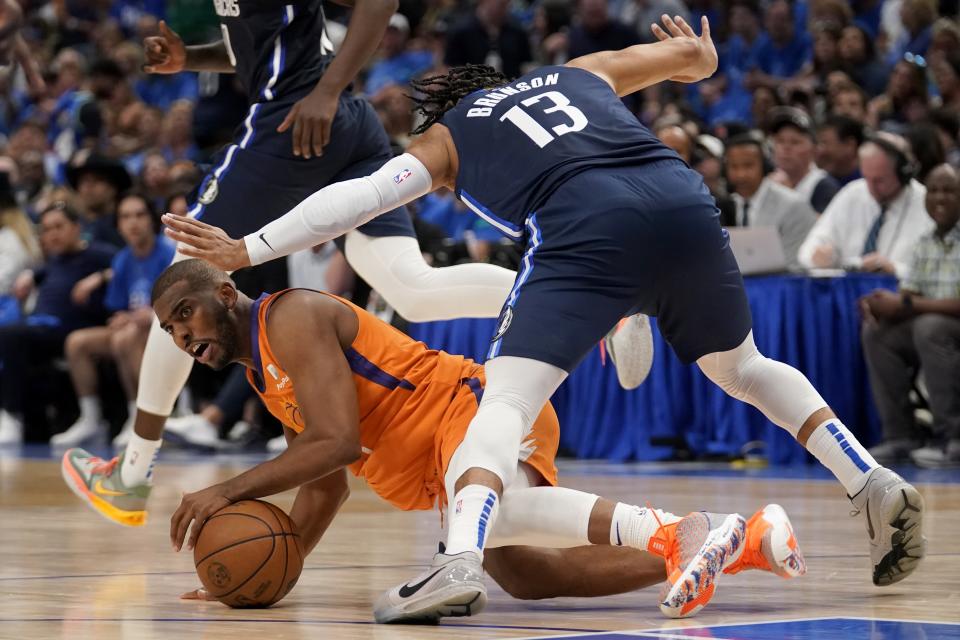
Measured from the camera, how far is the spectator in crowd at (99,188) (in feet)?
41.8

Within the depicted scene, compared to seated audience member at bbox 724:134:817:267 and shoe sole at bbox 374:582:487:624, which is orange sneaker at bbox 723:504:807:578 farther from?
seated audience member at bbox 724:134:817:267

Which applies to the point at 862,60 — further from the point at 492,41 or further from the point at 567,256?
the point at 567,256

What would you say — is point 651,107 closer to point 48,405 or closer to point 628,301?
point 48,405

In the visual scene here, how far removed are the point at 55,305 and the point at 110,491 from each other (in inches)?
273

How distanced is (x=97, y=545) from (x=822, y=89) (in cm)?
804

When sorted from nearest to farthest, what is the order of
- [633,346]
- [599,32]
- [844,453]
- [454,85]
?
[844,453] < [454,85] < [633,346] < [599,32]

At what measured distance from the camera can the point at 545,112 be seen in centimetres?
389

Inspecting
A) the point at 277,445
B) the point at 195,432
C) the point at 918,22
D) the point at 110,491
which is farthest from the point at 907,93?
the point at 110,491

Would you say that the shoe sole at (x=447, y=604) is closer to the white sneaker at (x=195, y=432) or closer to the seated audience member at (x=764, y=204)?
the seated audience member at (x=764, y=204)

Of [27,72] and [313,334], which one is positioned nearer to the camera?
[313,334]

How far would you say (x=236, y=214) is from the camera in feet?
17.4

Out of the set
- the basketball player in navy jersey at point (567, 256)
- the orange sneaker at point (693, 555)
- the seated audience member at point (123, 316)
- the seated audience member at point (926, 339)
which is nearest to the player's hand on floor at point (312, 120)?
the basketball player in navy jersey at point (567, 256)

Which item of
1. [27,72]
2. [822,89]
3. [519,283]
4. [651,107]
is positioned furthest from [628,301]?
[651,107]

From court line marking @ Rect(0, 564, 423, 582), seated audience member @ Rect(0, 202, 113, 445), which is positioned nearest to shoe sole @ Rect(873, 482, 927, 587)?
court line marking @ Rect(0, 564, 423, 582)
